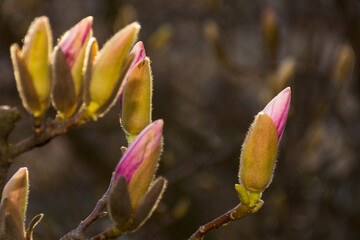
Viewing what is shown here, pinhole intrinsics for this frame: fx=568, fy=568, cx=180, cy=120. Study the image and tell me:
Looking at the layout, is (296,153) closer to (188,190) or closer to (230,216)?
(188,190)

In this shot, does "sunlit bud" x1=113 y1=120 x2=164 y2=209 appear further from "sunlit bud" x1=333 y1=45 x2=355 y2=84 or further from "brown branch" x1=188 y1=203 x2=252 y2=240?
"sunlit bud" x1=333 y1=45 x2=355 y2=84

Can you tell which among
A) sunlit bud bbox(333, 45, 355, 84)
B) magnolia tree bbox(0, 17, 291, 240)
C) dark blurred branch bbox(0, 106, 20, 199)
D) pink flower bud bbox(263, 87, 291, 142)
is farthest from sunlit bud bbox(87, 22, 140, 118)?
sunlit bud bbox(333, 45, 355, 84)

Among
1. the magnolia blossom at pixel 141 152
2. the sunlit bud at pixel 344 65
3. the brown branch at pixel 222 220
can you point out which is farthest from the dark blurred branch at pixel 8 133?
the sunlit bud at pixel 344 65

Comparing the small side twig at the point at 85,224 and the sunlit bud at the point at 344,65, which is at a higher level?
the small side twig at the point at 85,224

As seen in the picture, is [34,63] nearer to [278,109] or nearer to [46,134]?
[46,134]

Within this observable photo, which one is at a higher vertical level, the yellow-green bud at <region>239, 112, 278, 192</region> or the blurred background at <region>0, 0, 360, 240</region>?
the yellow-green bud at <region>239, 112, 278, 192</region>

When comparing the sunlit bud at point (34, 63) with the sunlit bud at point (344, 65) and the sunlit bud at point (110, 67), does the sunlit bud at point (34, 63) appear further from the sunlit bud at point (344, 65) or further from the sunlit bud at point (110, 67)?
the sunlit bud at point (344, 65)

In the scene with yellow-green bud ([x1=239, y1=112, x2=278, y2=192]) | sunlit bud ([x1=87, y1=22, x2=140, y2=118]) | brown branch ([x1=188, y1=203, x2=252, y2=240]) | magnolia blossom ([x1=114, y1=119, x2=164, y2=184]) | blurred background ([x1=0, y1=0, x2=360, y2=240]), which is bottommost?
blurred background ([x1=0, y1=0, x2=360, y2=240])

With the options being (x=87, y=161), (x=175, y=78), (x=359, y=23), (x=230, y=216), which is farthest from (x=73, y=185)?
(x=230, y=216)
